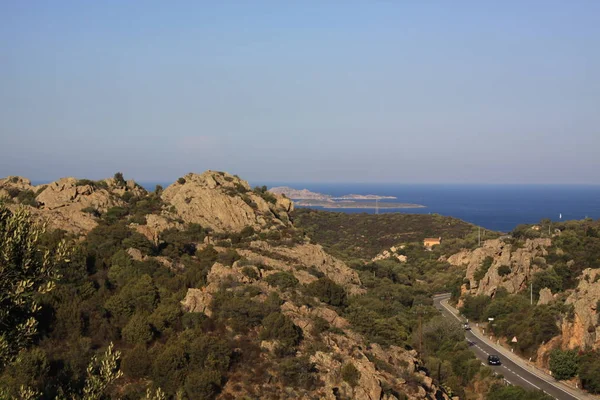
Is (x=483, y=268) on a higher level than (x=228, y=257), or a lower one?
lower

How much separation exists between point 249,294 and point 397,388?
9.77m

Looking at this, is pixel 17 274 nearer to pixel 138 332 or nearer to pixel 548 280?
pixel 138 332

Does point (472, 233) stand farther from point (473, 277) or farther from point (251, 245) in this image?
point (251, 245)

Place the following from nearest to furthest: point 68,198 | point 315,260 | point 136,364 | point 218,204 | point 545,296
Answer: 1. point 136,364
2. point 315,260
3. point 68,198
4. point 218,204
5. point 545,296

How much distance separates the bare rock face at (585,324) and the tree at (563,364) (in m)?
2.12

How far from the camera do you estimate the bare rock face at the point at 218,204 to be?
44.7m

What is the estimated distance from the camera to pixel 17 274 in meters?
11.1

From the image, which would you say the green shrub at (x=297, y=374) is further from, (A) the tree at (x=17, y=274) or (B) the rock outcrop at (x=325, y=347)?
(A) the tree at (x=17, y=274)

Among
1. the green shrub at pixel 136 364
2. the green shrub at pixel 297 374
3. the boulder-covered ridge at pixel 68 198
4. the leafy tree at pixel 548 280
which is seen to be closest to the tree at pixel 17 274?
the green shrub at pixel 136 364

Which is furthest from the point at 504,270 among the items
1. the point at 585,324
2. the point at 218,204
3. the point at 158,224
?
the point at 158,224

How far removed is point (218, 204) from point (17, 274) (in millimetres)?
34800

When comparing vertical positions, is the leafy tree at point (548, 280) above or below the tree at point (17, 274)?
below

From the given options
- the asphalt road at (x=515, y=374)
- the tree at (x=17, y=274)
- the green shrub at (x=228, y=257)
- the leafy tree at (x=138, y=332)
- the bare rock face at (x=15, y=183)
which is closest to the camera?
the tree at (x=17, y=274)

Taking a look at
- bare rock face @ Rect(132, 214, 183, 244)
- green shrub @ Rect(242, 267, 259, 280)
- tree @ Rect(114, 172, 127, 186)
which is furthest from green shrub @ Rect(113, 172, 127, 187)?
green shrub @ Rect(242, 267, 259, 280)
